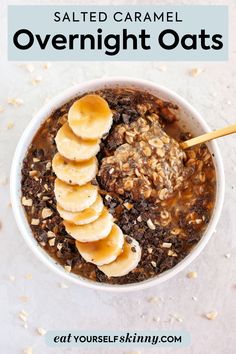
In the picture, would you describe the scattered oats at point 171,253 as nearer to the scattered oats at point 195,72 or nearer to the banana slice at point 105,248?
the banana slice at point 105,248

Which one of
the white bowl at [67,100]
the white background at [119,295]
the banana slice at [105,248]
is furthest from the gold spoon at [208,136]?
the banana slice at [105,248]

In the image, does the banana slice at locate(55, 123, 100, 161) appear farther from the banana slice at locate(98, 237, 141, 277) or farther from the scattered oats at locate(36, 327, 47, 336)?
the scattered oats at locate(36, 327, 47, 336)

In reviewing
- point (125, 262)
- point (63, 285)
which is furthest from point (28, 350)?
point (125, 262)

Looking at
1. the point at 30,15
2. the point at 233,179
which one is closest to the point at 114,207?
the point at 233,179

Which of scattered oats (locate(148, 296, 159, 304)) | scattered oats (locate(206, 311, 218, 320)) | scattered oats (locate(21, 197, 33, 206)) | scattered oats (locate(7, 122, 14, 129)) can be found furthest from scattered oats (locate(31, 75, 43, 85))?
scattered oats (locate(206, 311, 218, 320))

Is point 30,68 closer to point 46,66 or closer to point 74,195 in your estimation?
point 46,66

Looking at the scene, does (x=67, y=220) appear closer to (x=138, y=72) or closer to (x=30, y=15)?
(x=138, y=72)
